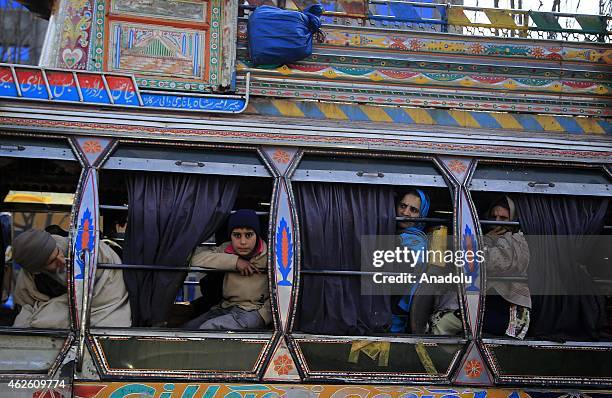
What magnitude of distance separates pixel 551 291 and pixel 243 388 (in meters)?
2.17

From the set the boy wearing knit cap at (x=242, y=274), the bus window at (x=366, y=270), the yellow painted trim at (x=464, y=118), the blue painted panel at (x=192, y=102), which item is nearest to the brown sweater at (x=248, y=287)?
the boy wearing knit cap at (x=242, y=274)

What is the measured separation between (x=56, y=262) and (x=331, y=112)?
2.00 meters

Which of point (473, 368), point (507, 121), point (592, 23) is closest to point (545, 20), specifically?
point (592, 23)

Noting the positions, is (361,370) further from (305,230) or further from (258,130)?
(258,130)

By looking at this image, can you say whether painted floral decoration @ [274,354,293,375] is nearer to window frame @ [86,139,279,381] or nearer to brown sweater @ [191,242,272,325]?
window frame @ [86,139,279,381]

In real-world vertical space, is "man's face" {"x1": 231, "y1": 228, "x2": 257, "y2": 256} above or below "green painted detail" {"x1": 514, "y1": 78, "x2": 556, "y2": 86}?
below

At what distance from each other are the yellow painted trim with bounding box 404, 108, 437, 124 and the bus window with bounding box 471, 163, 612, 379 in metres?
0.47

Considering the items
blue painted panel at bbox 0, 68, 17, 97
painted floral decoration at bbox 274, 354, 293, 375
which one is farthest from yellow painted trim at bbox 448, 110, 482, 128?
blue painted panel at bbox 0, 68, 17, 97

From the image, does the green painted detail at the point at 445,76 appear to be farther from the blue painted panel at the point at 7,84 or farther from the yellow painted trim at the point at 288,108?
the blue painted panel at the point at 7,84

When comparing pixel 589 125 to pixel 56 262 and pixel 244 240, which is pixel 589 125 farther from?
pixel 56 262

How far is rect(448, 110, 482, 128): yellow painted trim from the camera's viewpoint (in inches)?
195

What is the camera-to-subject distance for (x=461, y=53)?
5.17 meters

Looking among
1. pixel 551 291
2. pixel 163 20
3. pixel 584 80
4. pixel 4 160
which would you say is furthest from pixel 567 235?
pixel 4 160

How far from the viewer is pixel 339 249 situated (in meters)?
4.63
